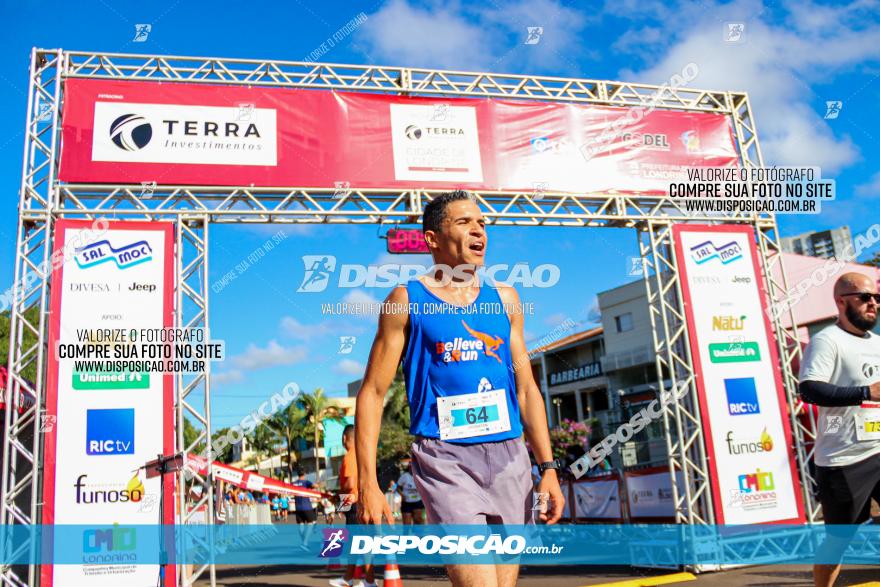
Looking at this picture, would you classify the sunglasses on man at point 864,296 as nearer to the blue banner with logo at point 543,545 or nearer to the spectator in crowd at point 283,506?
the blue banner with logo at point 543,545

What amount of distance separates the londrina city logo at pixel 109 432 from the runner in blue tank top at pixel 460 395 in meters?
5.58

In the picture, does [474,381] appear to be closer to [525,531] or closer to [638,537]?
[525,531]

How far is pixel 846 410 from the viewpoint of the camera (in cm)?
386

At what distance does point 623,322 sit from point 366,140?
29261mm

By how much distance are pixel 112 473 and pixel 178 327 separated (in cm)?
164

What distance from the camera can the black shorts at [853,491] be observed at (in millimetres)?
3756

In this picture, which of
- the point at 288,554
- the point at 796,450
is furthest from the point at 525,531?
the point at 288,554

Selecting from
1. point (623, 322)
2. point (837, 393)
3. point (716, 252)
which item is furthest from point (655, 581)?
point (623, 322)

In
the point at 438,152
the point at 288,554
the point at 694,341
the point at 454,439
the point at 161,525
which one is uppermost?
the point at 438,152

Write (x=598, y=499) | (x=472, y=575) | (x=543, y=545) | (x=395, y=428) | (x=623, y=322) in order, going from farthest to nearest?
(x=395, y=428), (x=623, y=322), (x=598, y=499), (x=543, y=545), (x=472, y=575)

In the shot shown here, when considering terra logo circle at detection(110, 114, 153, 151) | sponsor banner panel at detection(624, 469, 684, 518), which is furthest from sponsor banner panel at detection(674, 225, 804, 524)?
terra logo circle at detection(110, 114, 153, 151)

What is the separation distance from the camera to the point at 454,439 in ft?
8.76

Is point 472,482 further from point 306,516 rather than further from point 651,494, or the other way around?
point 306,516

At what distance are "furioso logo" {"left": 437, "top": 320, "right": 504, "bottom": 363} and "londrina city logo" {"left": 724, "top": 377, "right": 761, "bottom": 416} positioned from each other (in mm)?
6894
